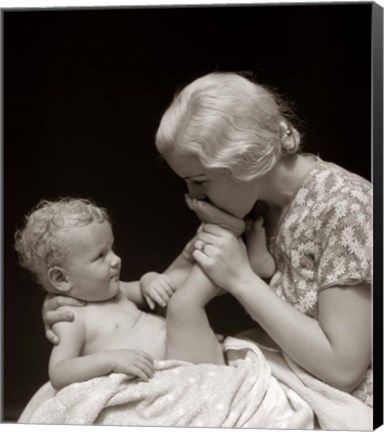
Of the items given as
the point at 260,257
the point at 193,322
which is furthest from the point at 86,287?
the point at 260,257

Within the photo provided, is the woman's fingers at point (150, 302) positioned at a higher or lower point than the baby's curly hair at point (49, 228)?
lower

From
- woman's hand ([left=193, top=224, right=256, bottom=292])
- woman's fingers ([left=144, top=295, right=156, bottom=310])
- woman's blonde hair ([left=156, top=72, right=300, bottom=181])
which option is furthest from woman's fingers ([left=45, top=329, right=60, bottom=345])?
woman's blonde hair ([left=156, top=72, right=300, bottom=181])

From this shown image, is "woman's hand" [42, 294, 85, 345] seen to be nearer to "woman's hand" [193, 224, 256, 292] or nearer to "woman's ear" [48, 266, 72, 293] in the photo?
"woman's ear" [48, 266, 72, 293]

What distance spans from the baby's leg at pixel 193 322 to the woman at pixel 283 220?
0.04ft

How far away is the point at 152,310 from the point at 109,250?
0.17m

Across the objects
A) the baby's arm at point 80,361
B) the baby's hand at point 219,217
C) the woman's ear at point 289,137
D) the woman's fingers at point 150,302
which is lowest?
the baby's arm at point 80,361

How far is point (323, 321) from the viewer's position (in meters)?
2.47

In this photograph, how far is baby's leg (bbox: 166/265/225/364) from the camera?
254 centimetres

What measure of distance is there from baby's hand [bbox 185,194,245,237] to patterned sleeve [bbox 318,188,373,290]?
0.20 metres

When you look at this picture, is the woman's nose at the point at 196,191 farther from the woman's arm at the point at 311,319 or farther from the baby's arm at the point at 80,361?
the baby's arm at the point at 80,361

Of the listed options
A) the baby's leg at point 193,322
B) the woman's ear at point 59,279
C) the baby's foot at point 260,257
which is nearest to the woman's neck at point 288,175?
the baby's foot at point 260,257

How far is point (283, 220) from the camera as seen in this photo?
2553 millimetres

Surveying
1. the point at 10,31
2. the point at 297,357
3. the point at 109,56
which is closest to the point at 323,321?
the point at 297,357

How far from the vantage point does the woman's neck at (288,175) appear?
2.53 meters
